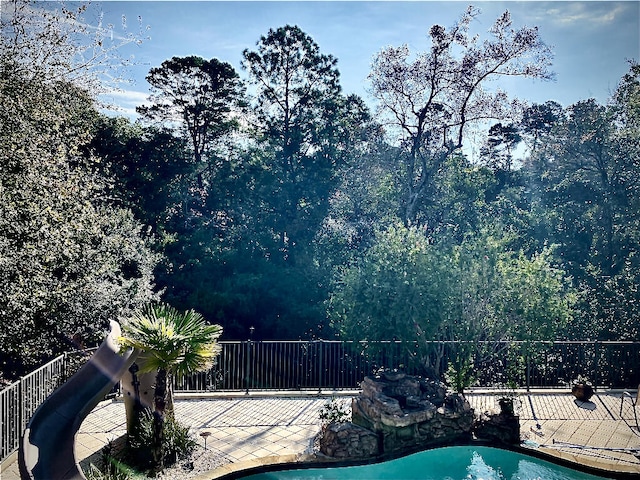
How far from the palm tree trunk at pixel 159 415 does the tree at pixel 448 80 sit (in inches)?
517

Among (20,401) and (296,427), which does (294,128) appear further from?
(20,401)

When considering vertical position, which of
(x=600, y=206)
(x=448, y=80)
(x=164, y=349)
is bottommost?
(x=164, y=349)

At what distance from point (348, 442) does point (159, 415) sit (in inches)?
124

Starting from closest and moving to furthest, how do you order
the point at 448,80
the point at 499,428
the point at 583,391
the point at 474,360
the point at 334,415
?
the point at 499,428 → the point at 334,415 → the point at 583,391 → the point at 474,360 → the point at 448,80

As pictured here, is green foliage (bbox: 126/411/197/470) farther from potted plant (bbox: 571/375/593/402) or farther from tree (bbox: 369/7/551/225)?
tree (bbox: 369/7/551/225)

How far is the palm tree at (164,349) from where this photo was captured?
7.23 m

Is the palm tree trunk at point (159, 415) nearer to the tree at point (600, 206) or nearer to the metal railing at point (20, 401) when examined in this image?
the metal railing at point (20, 401)

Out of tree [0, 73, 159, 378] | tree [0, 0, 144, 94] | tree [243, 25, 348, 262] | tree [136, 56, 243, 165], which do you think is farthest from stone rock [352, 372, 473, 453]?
tree [136, 56, 243, 165]

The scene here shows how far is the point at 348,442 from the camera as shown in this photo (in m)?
8.38

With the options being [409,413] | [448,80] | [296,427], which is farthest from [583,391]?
[448,80]

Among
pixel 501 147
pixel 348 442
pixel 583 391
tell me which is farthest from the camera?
pixel 501 147

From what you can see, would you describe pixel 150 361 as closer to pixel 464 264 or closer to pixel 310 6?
pixel 464 264

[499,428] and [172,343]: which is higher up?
[172,343]

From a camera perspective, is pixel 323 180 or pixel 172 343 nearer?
pixel 172 343
